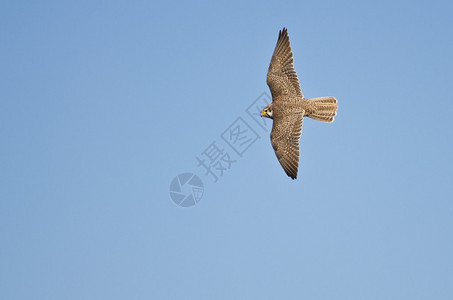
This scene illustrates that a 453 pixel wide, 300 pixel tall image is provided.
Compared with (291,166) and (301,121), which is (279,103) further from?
(291,166)

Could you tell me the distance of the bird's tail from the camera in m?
16.2

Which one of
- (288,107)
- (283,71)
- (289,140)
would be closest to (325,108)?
(288,107)

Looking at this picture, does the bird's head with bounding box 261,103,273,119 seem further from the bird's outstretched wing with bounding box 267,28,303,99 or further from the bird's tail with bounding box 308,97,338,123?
the bird's tail with bounding box 308,97,338,123

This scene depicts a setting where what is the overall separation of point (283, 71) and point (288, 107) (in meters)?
1.18

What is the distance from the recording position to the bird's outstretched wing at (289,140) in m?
16.4

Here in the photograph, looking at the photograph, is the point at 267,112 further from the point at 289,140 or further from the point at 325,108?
the point at 325,108

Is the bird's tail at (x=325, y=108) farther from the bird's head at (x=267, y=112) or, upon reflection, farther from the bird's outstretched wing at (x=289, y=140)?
the bird's head at (x=267, y=112)

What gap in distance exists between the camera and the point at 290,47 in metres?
16.5

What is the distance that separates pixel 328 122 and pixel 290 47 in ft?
8.74

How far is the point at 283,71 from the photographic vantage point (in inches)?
659

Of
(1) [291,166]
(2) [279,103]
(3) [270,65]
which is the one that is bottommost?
(1) [291,166]

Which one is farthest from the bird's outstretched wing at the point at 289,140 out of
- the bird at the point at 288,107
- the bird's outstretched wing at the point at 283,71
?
the bird's outstretched wing at the point at 283,71

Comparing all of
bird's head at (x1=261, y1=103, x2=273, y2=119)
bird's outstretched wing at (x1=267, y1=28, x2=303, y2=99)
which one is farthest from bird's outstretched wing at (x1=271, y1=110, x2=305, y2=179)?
bird's outstretched wing at (x1=267, y1=28, x2=303, y2=99)

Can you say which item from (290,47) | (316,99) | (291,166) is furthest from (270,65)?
(291,166)
